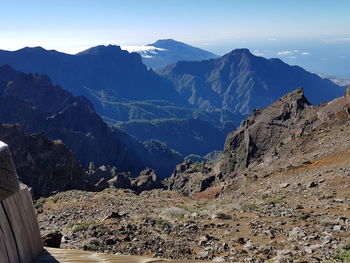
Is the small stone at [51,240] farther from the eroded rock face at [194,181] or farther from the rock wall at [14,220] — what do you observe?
the eroded rock face at [194,181]

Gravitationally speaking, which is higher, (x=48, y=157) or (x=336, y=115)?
(x=336, y=115)

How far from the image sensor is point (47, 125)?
6142 inches

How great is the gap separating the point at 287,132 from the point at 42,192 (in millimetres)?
37729

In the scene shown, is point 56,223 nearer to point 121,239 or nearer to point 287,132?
point 121,239

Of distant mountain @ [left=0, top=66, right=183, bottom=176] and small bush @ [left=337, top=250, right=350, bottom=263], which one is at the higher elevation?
small bush @ [left=337, top=250, right=350, bottom=263]

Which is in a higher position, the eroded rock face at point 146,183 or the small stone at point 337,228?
the small stone at point 337,228

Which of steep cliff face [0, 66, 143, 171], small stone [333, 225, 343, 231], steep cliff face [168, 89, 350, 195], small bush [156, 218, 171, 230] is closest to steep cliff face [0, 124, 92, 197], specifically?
steep cliff face [168, 89, 350, 195]

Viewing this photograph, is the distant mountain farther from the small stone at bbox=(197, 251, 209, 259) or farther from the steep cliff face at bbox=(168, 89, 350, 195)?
the small stone at bbox=(197, 251, 209, 259)

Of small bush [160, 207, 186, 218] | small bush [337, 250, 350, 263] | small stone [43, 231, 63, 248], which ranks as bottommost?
small bush [160, 207, 186, 218]

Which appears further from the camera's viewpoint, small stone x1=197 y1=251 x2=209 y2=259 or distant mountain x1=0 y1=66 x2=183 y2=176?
distant mountain x1=0 y1=66 x2=183 y2=176

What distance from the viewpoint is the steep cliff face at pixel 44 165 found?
184ft

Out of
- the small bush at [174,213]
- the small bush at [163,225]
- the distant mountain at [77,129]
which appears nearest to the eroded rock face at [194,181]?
the small bush at [174,213]

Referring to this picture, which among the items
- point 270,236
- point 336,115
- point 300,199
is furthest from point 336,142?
point 270,236

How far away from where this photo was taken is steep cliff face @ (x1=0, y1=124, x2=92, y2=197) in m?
56.0
